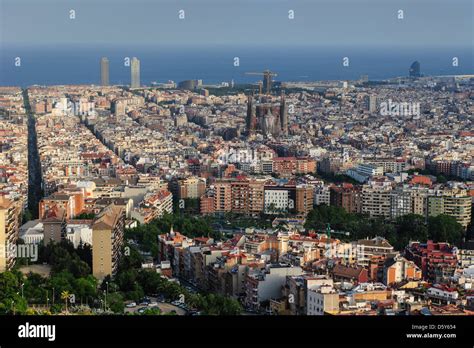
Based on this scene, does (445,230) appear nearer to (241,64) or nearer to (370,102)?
(241,64)

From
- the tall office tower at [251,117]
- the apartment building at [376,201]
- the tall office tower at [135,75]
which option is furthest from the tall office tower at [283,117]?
the apartment building at [376,201]

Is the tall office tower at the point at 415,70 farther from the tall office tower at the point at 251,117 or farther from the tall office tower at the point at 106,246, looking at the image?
the tall office tower at the point at 106,246

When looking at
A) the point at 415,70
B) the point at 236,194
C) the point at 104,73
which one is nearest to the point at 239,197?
the point at 236,194

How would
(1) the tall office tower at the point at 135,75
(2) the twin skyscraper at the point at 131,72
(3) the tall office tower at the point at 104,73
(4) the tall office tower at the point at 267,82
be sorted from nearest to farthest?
(3) the tall office tower at the point at 104,73, (2) the twin skyscraper at the point at 131,72, (1) the tall office tower at the point at 135,75, (4) the tall office tower at the point at 267,82

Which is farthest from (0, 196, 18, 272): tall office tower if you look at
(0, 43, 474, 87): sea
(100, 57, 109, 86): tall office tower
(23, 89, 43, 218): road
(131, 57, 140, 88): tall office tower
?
(131, 57, 140, 88): tall office tower

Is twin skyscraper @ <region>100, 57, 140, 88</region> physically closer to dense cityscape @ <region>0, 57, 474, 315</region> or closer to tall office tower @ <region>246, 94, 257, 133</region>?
dense cityscape @ <region>0, 57, 474, 315</region>
